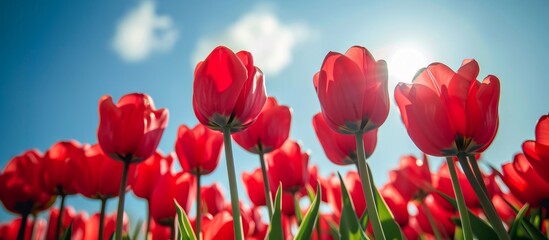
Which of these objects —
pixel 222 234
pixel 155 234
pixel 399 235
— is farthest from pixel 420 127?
pixel 155 234

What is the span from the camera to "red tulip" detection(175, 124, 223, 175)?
1.68m

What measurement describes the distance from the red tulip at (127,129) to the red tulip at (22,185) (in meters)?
0.64

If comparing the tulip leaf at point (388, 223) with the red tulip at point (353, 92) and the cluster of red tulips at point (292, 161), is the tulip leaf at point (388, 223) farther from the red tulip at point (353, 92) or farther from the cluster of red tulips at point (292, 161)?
the red tulip at point (353, 92)

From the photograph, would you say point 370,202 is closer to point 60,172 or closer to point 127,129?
point 127,129

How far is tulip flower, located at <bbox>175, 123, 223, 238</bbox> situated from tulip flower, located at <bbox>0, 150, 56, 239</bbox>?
731 millimetres

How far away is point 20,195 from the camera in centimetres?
177

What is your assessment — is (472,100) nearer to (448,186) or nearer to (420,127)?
(420,127)

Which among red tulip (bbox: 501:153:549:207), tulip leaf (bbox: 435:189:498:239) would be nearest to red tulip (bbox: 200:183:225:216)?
tulip leaf (bbox: 435:189:498:239)

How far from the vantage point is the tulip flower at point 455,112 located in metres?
0.89

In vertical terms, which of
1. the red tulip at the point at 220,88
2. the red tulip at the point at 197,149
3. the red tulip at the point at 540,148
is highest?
the red tulip at the point at 197,149

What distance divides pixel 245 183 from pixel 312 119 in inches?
30.7

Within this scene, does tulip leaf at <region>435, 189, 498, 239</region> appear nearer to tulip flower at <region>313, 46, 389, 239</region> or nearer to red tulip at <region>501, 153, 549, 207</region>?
red tulip at <region>501, 153, 549, 207</region>

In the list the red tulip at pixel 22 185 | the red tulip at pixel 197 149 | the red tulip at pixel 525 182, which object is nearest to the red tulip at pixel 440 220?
the red tulip at pixel 525 182

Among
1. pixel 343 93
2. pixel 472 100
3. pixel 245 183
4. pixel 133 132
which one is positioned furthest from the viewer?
pixel 245 183
